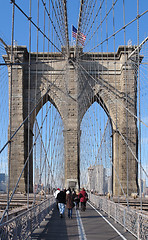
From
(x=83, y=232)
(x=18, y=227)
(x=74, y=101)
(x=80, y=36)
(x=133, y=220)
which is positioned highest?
(x=80, y=36)

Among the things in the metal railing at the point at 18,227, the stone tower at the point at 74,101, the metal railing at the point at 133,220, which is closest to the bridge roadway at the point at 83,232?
the metal railing at the point at 133,220

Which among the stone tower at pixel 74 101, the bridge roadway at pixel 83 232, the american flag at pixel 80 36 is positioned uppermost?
the american flag at pixel 80 36

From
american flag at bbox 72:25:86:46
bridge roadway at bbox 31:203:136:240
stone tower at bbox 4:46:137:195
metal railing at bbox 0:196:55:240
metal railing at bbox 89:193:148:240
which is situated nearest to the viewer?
metal railing at bbox 0:196:55:240

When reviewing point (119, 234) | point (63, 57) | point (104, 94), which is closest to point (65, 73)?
point (63, 57)

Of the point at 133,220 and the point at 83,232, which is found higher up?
the point at 133,220

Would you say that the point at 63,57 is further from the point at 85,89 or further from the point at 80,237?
the point at 80,237

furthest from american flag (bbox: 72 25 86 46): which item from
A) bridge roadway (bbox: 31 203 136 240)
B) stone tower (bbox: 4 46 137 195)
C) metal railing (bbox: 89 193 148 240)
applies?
bridge roadway (bbox: 31 203 136 240)

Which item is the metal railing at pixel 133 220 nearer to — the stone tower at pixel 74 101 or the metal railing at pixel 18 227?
the metal railing at pixel 18 227

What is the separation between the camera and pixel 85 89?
31281 mm

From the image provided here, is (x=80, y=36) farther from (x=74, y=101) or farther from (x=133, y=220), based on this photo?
(x=133, y=220)

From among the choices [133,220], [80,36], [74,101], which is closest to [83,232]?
[133,220]

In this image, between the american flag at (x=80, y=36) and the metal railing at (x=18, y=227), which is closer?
the metal railing at (x=18, y=227)

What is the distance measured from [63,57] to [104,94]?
170 inches

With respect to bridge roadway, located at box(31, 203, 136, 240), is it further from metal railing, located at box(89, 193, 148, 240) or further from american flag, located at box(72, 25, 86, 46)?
american flag, located at box(72, 25, 86, 46)
